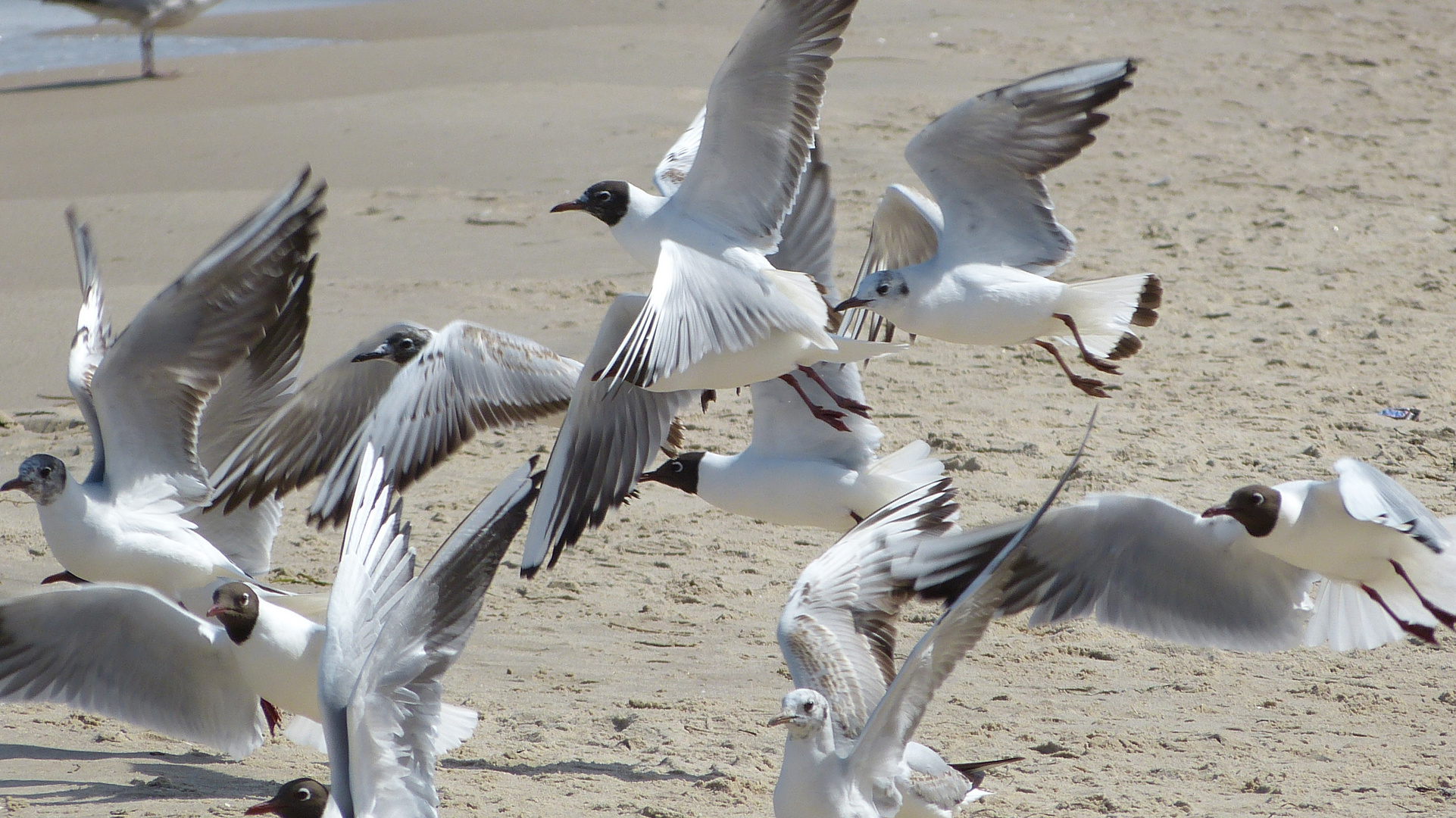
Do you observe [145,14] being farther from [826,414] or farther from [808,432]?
[826,414]

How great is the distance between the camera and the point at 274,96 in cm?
1276

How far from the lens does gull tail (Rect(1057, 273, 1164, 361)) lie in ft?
17.3

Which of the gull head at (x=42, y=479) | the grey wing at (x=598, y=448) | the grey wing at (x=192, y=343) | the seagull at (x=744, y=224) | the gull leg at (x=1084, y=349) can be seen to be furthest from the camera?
the gull leg at (x=1084, y=349)

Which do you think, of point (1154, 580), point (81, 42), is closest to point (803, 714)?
point (1154, 580)

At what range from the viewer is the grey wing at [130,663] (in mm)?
3754

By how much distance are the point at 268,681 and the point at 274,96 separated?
982cm

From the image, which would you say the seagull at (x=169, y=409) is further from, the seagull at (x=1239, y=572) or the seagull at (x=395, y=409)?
the seagull at (x=1239, y=572)

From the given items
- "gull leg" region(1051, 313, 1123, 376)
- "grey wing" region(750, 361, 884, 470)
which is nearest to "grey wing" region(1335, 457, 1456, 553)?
"gull leg" region(1051, 313, 1123, 376)

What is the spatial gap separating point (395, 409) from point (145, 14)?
1025 centimetres

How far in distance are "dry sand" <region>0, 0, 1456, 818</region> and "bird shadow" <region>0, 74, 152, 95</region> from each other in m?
0.12

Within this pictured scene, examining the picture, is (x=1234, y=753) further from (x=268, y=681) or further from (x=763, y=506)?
(x=268, y=681)

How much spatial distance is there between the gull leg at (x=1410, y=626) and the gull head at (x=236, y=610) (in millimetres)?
2797

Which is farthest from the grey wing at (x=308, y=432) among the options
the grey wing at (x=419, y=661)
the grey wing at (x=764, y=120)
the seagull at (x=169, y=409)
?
the grey wing at (x=419, y=661)

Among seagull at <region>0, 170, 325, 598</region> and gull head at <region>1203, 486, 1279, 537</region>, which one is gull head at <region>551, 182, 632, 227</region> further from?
gull head at <region>1203, 486, 1279, 537</region>
